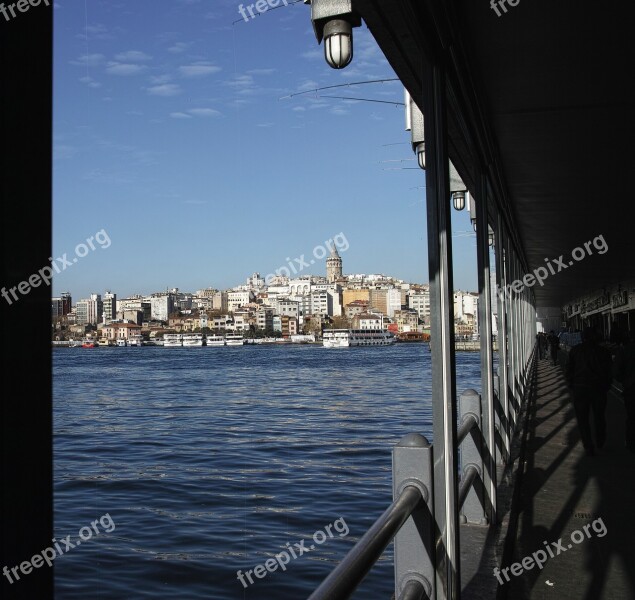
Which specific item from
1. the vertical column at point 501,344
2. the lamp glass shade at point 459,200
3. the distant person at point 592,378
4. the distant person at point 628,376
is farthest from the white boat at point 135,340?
the distant person at point 628,376

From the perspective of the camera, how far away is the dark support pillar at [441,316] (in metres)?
2.85

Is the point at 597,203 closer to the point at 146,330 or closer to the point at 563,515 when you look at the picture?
the point at 563,515

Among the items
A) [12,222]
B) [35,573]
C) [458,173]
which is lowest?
[35,573]

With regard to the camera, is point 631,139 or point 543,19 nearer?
point 543,19

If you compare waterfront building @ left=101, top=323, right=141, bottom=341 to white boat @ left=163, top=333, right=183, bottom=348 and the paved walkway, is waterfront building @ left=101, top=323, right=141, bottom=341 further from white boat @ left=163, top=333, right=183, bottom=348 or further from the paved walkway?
the paved walkway

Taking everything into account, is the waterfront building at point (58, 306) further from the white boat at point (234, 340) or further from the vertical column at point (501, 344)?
the white boat at point (234, 340)

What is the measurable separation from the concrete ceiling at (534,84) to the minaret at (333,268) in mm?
149405

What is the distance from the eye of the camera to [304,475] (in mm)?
15250

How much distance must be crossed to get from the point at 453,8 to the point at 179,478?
1434 cm

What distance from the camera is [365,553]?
1.56 metres

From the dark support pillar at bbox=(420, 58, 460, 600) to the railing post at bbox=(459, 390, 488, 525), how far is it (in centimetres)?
107

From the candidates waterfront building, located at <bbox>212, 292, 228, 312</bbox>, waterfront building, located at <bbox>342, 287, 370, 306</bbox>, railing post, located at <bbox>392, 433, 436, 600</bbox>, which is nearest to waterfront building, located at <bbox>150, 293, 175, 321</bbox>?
waterfront building, located at <bbox>212, 292, 228, 312</bbox>

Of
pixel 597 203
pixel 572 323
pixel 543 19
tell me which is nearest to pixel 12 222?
pixel 543 19

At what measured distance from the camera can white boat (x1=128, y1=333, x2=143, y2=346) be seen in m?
117
